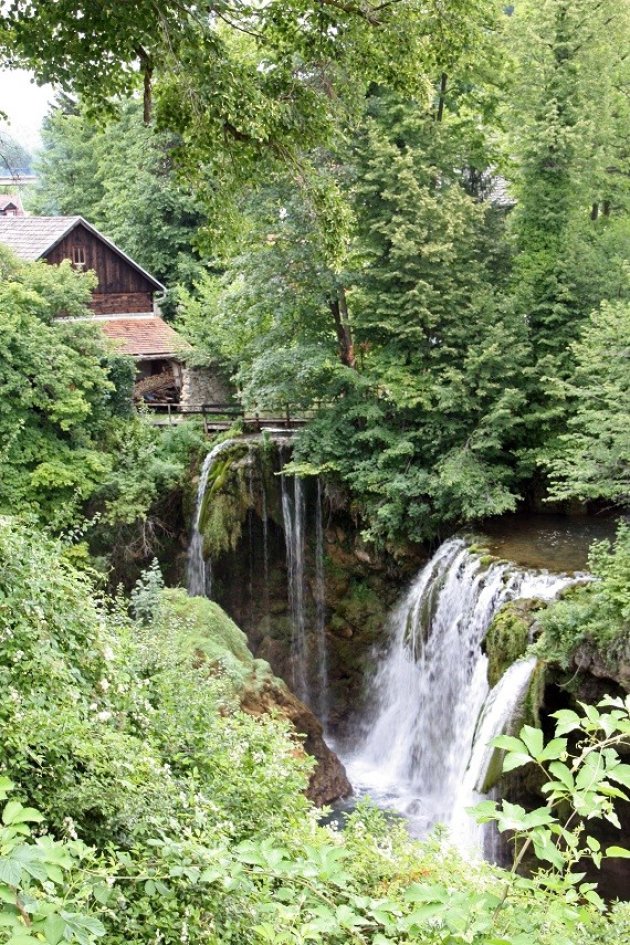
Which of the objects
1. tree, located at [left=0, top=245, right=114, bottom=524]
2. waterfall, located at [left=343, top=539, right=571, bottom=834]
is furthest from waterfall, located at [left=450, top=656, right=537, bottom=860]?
tree, located at [left=0, top=245, right=114, bottom=524]

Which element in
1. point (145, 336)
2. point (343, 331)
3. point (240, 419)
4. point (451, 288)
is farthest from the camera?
point (145, 336)

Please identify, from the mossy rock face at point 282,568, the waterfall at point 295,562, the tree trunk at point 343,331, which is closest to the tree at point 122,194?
the tree trunk at point 343,331

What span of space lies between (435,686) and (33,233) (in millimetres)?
15724

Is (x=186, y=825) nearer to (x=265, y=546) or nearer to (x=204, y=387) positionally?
(x=265, y=546)

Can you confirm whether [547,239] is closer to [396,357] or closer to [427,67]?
[396,357]

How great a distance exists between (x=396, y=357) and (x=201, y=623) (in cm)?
643

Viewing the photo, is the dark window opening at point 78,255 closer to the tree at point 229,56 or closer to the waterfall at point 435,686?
the waterfall at point 435,686

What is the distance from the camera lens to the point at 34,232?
72.0 ft

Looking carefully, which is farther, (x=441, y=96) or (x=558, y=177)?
(x=441, y=96)

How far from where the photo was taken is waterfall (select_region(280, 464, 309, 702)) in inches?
656

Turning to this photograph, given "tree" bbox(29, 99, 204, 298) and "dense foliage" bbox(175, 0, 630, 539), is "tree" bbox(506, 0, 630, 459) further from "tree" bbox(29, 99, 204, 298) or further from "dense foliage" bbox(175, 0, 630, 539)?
"tree" bbox(29, 99, 204, 298)

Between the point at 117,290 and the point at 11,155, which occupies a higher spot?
the point at 117,290

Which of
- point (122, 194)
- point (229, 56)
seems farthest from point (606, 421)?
point (122, 194)

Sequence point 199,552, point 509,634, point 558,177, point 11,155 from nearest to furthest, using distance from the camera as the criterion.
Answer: point 11,155 < point 509,634 < point 558,177 < point 199,552
